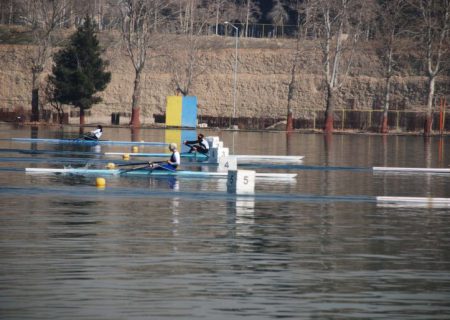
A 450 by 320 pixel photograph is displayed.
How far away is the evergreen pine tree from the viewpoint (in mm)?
95500

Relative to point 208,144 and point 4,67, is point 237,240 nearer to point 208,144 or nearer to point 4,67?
point 208,144

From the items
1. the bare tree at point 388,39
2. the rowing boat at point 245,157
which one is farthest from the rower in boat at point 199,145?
the bare tree at point 388,39

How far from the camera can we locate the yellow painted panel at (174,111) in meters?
100

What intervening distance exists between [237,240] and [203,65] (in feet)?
338

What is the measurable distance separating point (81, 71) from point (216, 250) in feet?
247

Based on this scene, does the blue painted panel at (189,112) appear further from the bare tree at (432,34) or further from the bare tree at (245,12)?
the bare tree at (245,12)

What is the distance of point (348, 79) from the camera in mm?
121875

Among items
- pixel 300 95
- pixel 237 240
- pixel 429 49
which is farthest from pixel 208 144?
pixel 300 95

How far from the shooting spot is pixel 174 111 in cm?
10050

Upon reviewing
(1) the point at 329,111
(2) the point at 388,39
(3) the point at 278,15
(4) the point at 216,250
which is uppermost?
(3) the point at 278,15

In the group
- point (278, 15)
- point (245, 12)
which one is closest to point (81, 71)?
point (245, 12)

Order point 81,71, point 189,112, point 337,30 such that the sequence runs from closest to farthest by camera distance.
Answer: point 81,71 < point 189,112 < point 337,30

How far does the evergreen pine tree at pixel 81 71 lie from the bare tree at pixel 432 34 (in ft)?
87.2

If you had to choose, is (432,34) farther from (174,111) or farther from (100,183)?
(100,183)
